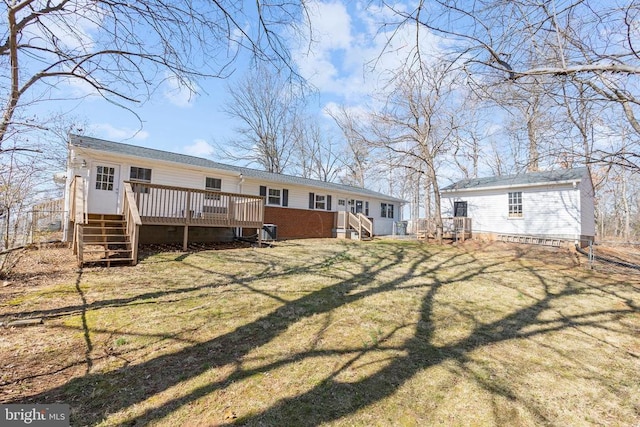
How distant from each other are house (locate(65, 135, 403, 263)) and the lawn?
215 centimetres

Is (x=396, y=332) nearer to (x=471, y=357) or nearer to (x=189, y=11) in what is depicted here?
(x=471, y=357)

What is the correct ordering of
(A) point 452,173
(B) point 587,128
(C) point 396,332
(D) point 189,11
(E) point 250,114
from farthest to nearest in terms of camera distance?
1. (E) point 250,114
2. (A) point 452,173
3. (B) point 587,128
4. (C) point 396,332
5. (D) point 189,11

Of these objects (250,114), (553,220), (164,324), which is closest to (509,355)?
(164,324)

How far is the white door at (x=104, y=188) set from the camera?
378 inches

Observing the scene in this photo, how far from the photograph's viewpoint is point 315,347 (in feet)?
12.3

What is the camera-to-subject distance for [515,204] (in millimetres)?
16438

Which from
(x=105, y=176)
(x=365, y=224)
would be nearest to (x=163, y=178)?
(x=105, y=176)

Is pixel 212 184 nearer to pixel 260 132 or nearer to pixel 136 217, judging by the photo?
pixel 136 217

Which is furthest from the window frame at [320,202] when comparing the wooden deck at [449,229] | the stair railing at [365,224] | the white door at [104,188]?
the white door at [104,188]

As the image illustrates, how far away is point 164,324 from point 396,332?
331 centimetres

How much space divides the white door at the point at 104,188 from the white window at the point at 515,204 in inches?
746

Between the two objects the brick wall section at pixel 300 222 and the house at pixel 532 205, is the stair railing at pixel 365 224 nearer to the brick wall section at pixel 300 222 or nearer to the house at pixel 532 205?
the brick wall section at pixel 300 222

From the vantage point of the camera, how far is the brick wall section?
14.6m

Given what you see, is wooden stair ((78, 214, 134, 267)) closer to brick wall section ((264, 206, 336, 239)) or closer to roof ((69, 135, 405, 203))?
roof ((69, 135, 405, 203))
